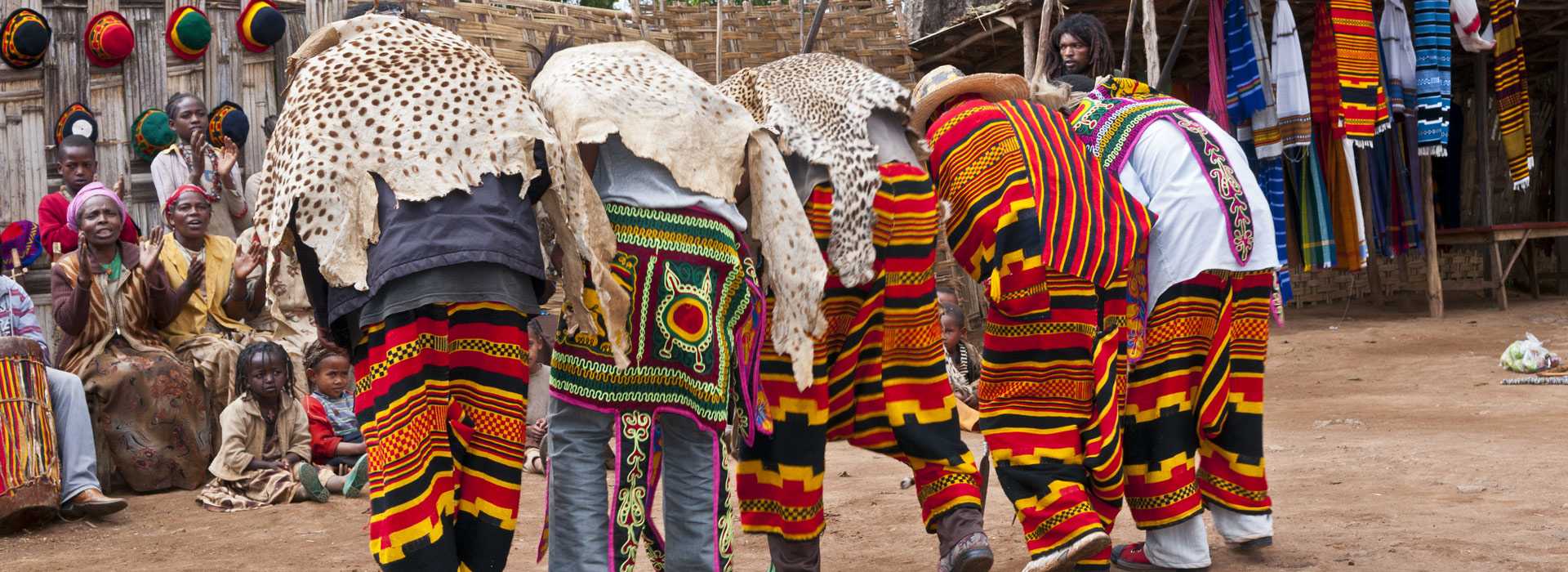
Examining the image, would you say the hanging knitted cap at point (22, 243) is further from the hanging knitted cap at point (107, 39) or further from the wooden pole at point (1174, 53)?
the wooden pole at point (1174, 53)

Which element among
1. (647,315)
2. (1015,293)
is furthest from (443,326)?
(1015,293)

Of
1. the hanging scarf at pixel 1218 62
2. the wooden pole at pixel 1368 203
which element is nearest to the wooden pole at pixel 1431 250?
the wooden pole at pixel 1368 203

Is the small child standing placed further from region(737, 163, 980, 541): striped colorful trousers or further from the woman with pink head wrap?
region(737, 163, 980, 541): striped colorful trousers

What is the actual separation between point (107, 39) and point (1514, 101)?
994 cm

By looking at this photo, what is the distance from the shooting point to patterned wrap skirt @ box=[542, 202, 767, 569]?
10.4 feet

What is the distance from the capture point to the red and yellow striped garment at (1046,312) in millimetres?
3818

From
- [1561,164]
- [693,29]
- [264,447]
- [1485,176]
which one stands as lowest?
[264,447]

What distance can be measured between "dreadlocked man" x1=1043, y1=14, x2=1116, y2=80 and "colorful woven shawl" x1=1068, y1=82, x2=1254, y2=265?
0.16 m

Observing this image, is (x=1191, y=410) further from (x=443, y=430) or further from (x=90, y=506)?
(x=90, y=506)

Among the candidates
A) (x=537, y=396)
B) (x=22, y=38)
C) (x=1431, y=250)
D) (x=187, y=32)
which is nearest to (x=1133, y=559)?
(x=537, y=396)

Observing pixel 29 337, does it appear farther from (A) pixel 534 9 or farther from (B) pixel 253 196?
(A) pixel 534 9

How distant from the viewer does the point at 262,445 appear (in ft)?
19.8

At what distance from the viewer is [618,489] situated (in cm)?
320

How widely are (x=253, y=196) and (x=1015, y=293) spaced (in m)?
5.09
